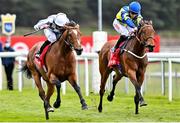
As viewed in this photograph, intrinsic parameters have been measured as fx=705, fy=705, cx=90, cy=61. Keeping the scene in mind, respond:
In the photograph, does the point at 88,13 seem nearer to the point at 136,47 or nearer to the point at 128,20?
the point at 128,20

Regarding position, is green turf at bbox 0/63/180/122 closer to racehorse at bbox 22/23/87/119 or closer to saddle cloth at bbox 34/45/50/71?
racehorse at bbox 22/23/87/119

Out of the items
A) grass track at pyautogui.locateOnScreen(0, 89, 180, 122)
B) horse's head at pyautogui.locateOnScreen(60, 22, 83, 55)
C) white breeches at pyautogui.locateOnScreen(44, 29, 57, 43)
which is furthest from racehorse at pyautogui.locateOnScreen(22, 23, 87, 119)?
grass track at pyautogui.locateOnScreen(0, 89, 180, 122)

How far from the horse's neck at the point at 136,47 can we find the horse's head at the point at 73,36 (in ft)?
4.11

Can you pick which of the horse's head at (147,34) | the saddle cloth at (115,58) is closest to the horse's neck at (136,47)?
the horse's head at (147,34)

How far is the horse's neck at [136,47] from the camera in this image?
39.8 feet

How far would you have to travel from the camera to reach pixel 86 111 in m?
12.5

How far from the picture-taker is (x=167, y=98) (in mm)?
15328

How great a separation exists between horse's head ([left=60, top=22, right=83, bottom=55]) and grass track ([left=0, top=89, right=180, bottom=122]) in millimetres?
1164

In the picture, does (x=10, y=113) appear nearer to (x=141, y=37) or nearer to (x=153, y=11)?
(x=141, y=37)

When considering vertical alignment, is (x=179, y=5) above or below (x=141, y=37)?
above

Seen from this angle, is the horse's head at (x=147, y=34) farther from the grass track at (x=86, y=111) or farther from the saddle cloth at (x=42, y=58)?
the saddle cloth at (x=42, y=58)

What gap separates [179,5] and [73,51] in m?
29.8

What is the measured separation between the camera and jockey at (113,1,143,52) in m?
12.4

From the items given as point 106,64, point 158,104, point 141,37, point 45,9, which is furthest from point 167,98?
point 45,9
